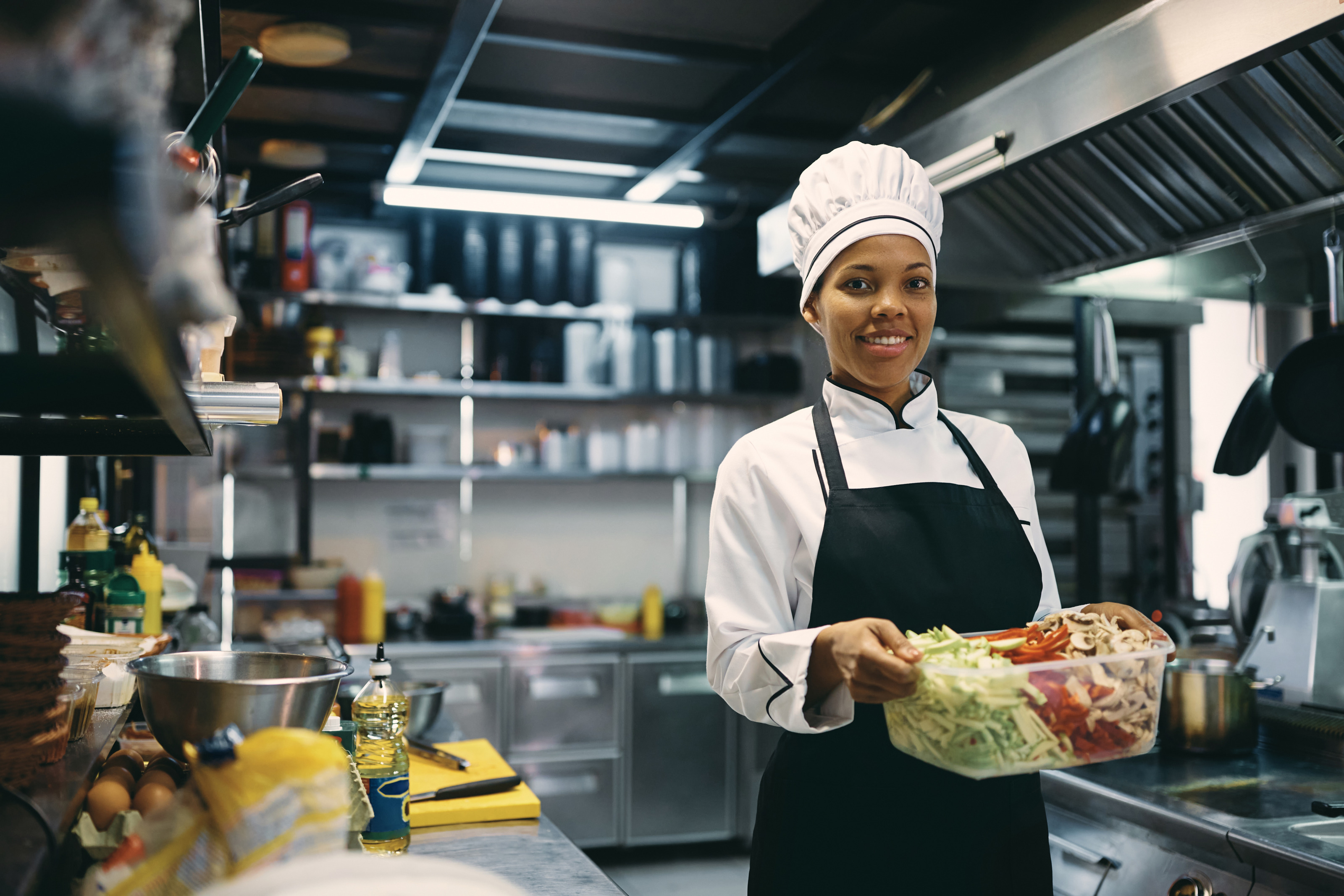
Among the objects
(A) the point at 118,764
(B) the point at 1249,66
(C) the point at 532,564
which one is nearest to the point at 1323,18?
(B) the point at 1249,66

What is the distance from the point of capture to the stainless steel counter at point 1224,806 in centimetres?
157

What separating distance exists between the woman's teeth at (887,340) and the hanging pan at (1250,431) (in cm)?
147

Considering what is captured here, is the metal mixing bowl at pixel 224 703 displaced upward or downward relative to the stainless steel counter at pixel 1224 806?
upward

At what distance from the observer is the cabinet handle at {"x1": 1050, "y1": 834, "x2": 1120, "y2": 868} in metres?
1.92

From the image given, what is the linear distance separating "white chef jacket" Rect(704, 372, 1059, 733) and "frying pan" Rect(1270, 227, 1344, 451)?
1074mm

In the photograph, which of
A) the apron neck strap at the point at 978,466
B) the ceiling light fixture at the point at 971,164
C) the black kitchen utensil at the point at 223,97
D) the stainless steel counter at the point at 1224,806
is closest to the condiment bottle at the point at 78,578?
the black kitchen utensil at the point at 223,97

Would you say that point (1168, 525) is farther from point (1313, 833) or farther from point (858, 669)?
point (858, 669)

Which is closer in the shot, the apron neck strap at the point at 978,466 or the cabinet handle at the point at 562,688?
the apron neck strap at the point at 978,466

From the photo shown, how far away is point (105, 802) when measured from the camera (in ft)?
3.71

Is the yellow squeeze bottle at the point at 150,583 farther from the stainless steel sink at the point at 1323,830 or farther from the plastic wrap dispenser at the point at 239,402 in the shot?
the stainless steel sink at the point at 1323,830

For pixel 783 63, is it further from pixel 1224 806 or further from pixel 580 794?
pixel 580 794

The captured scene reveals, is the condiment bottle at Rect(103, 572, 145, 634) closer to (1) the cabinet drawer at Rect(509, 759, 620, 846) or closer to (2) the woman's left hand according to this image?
(2) the woman's left hand

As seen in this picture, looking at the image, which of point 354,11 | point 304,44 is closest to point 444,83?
point 354,11

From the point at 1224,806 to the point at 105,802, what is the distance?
69.1 inches
